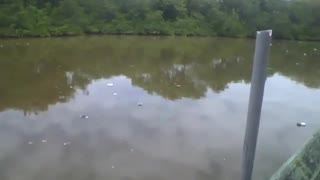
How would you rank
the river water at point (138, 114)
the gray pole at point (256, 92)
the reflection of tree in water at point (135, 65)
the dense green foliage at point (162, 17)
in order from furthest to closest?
the dense green foliage at point (162, 17) < the reflection of tree in water at point (135, 65) < the river water at point (138, 114) < the gray pole at point (256, 92)

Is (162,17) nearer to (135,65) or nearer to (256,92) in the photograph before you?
(135,65)

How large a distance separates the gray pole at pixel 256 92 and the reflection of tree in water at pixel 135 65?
20.9 feet

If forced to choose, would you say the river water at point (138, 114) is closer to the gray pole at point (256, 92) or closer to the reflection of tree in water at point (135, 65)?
the reflection of tree in water at point (135, 65)

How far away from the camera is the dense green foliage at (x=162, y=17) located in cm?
1581

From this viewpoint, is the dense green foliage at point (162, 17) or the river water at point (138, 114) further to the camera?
the dense green foliage at point (162, 17)

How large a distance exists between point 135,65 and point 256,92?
10.5 m

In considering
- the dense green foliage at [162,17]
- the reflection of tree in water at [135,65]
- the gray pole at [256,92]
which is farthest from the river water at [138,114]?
→ the gray pole at [256,92]

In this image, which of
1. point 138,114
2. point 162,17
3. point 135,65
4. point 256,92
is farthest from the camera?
point 162,17

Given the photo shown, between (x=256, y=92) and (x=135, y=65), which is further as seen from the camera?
(x=135, y=65)

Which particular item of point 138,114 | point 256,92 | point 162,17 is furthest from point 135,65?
point 256,92

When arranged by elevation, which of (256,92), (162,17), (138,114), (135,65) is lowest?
(135,65)

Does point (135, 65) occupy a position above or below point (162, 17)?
below

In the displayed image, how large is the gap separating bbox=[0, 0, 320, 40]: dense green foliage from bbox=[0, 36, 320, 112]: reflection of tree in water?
0.99 meters

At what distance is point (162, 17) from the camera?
61.8 ft
